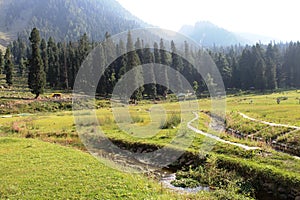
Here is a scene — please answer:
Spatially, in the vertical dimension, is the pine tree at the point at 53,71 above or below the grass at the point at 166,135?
above

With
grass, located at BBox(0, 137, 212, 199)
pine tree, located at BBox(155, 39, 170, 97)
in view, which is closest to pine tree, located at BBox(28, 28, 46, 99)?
pine tree, located at BBox(155, 39, 170, 97)

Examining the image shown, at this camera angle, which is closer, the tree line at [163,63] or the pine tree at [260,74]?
the tree line at [163,63]

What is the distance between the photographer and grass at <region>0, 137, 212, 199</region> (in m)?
19.0

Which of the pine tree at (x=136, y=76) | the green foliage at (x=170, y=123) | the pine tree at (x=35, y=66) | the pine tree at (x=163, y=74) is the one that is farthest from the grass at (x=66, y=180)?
the pine tree at (x=163, y=74)

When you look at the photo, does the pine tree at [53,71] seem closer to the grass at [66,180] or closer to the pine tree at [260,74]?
the pine tree at [260,74]

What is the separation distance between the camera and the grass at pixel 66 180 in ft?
62.3

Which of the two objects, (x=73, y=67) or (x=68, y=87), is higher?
(x=73, y=67)

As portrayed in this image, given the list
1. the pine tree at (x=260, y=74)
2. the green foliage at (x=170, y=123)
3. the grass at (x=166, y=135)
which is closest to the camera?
the grass at (x=166, y=135)

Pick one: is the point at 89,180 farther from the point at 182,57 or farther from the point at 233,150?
the point at 182,57

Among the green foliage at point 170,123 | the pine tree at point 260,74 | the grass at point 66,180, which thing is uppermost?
the pine tree at point 260,74

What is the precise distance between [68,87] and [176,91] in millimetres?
44779

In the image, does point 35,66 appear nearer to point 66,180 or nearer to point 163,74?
point 163,74

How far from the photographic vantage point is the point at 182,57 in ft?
470

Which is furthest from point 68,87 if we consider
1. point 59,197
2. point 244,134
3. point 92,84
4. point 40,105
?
point 59,197
